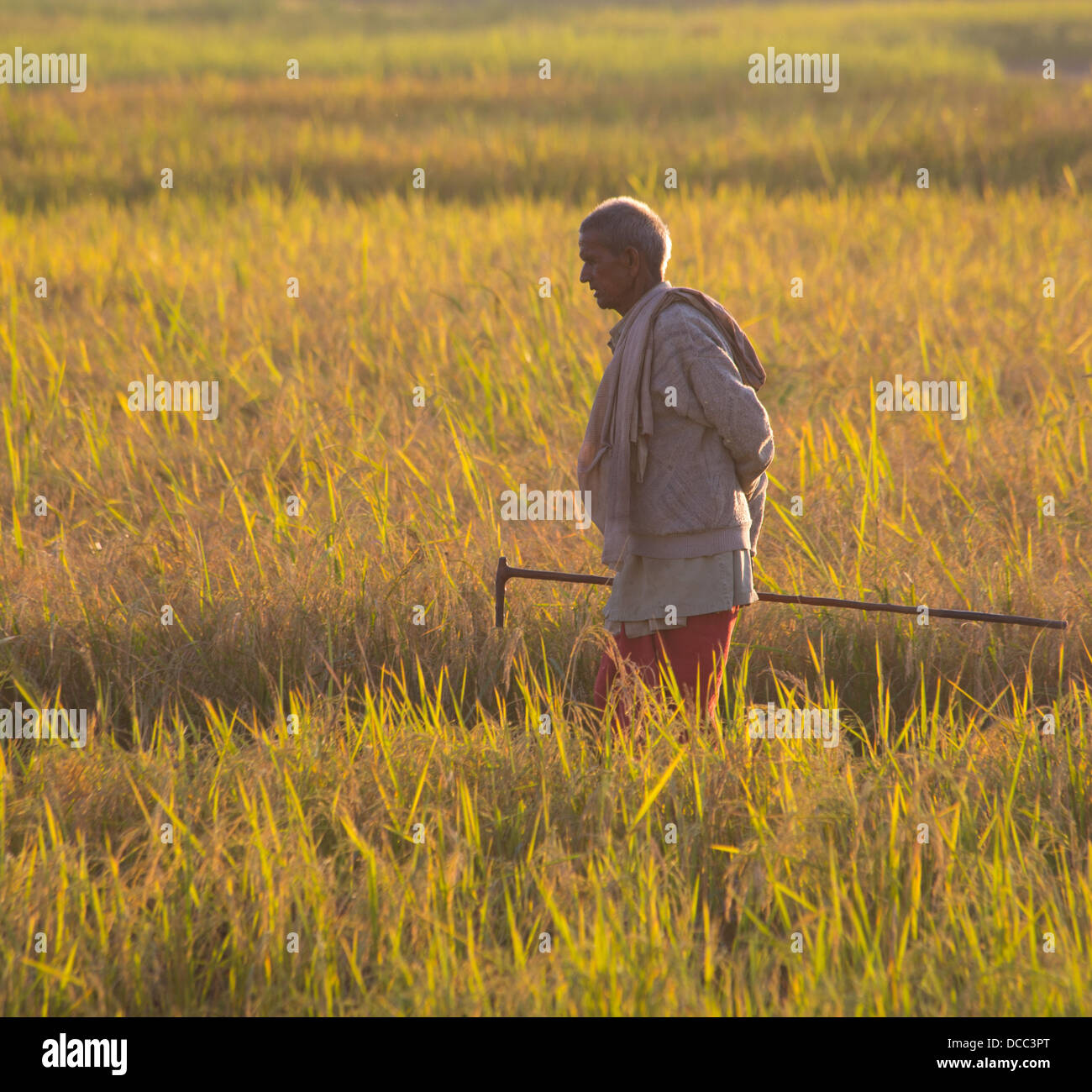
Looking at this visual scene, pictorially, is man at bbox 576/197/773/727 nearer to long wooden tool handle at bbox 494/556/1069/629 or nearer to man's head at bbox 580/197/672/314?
man's head at bbox 580/197/672/314

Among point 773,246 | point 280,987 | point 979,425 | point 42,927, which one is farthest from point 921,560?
point 773,246

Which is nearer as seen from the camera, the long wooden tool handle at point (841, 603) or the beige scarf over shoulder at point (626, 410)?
the beige scarf over shoulder at point (626, 410)

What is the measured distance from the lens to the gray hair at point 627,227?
2.48m

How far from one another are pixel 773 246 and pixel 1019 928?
6.27 m

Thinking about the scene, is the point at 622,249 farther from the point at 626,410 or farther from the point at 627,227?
the point at 626,410

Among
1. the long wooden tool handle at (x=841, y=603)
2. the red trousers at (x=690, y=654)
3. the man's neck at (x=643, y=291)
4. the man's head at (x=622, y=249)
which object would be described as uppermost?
the man's head at (x=622, y=249)

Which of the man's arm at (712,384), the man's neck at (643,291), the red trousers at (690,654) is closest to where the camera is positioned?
the man's arm at (712,384)

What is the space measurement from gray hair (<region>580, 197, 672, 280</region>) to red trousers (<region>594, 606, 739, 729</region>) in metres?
0.84

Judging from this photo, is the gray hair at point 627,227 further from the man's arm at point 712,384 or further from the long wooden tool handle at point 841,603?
the long wooden tool handle at point 841,603

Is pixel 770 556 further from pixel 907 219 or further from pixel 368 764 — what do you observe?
pixel 907 219

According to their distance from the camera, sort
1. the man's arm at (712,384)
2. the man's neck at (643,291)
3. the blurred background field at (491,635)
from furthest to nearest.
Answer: the man's neck at (643,291)
the man's arm at (712,384)
the blurred background field at (491,635)

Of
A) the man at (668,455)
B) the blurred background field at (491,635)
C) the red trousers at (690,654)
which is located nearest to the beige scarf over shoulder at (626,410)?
the man at (668,455)

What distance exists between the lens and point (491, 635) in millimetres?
3293

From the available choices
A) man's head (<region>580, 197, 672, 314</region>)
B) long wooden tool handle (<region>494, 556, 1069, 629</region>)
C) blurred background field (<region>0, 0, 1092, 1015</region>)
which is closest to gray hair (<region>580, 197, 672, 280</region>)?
man's head (<region>580, 197, 672, 314</region>)
